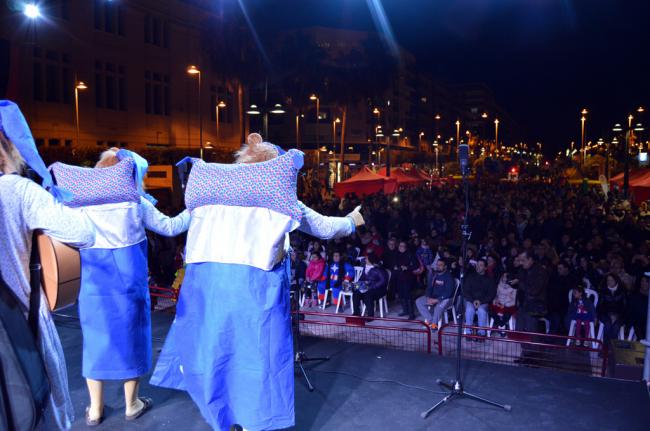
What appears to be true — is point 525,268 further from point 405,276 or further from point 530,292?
point 405,276

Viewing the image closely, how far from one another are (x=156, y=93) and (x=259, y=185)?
3041cm

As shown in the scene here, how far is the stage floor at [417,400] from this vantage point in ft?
13.2

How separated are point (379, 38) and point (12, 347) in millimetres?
46406

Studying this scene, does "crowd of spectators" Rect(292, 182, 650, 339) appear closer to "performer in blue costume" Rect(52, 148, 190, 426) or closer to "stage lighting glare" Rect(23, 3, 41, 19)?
"performer in blue costume" Rect(52, 148, 190, 426)

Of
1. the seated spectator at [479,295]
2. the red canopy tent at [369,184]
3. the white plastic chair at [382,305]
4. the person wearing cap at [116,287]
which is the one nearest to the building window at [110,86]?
the red canopy tent at [369,184]

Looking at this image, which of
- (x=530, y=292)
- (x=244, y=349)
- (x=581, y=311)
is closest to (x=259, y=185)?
(x=244, y=349)

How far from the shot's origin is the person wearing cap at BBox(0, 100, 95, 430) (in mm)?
2279

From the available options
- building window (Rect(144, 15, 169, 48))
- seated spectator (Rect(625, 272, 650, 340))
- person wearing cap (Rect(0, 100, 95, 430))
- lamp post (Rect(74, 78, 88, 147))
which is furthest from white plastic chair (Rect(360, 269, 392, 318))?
building window (Rect(144, 15, 169, 48))

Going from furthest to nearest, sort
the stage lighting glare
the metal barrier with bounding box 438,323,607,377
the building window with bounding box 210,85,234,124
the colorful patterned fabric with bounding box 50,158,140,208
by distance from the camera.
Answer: the building window with bounding box 210,85,234,124 → the stage lighting glare → the metal barrier with bounding box 438,323,607,377 → the colorful patterned fabric with bounding box 50,158,140,208

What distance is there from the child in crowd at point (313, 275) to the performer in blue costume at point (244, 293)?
713cm

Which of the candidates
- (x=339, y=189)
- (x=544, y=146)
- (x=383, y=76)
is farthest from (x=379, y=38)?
(x=544, y=146)

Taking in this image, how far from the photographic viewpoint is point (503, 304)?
28.1ft

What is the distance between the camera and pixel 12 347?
2129 millimetres

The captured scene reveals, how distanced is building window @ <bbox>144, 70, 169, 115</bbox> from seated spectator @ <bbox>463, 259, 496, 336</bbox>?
25961mm
